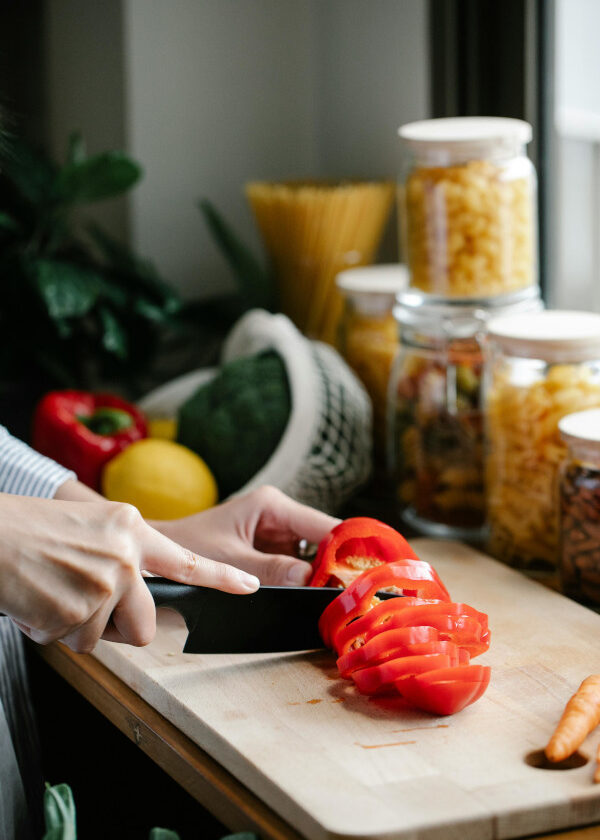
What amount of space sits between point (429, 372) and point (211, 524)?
0.36 metres

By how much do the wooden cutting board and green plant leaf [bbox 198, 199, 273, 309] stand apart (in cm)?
82

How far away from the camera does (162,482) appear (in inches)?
48.1

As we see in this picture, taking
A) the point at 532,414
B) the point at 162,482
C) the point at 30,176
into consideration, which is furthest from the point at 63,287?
the point at 532,414

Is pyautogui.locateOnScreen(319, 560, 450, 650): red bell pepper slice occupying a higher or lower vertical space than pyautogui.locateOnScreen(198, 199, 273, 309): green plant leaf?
lower

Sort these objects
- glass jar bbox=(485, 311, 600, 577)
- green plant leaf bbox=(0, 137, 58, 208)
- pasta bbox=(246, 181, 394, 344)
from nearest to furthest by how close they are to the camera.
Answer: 1. glass jar bbox=(485, 311, 600, 577)
2. pasta bbox=(246, 181, 394, 344)
3. green plant leaf bbox=(0, 137, 58, 208)

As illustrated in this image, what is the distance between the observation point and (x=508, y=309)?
115 cm

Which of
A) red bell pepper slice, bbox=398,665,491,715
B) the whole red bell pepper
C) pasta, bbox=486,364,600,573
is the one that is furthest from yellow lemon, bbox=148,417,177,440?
red bell pepper slice, bbox=398,665,491,715

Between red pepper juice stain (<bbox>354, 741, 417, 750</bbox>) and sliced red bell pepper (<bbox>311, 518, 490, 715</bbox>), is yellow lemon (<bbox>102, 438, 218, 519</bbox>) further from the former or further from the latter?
red pepper juice stain (<bbox>354, 741, 417, 750</bbox>)

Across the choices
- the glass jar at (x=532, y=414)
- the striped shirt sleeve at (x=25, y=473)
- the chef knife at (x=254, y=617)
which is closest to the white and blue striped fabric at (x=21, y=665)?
the striped shirt sleeve at (x=25, y=473)

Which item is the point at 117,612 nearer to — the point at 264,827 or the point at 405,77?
the point at 264,827

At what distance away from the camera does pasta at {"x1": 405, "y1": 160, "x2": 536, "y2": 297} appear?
1.12 meters

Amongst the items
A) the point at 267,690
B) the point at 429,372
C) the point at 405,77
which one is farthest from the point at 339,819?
the point at 405,77

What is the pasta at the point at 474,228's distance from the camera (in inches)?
44.1

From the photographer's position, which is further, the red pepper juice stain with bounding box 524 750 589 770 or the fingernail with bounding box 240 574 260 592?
the fingernail with bounding box 240 574 260 592
